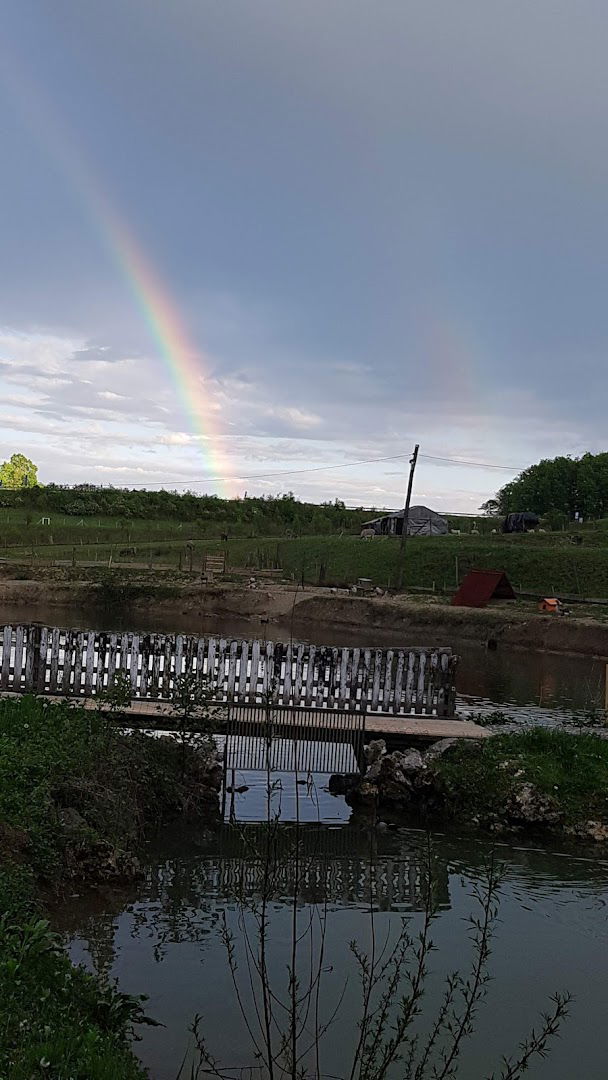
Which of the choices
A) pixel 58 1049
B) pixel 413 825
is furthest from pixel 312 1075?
pixel 413 825

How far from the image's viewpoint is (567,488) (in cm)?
14075

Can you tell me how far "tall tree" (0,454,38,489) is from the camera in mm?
147000

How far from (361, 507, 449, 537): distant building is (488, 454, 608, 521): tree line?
132ft

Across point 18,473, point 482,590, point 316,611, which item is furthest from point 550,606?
point 18,473

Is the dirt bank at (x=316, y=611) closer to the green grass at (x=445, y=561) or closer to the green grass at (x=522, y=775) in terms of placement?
the green grass at (x=445, y=561)

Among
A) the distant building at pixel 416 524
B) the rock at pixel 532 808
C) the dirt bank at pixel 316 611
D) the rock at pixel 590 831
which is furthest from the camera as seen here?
the distant building at pixel 416 524

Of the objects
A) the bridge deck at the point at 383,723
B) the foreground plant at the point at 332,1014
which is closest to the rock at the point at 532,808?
the bridge deck at the point at 383,723

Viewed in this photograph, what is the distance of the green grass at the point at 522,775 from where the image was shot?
15.2m

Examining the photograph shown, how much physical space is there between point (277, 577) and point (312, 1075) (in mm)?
58135

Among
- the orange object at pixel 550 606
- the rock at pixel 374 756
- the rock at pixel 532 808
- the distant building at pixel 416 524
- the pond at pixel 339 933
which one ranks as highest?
the distant building at pixel 416 524

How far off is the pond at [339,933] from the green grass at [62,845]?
0.59m

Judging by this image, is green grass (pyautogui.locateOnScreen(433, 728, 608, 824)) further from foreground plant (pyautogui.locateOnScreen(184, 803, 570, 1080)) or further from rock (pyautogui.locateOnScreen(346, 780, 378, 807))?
foreground plant (pyautogui.locateOnScreen(184, 803, 570, 1080))

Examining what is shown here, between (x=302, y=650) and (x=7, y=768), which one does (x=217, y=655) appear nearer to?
(x=302, y=650)

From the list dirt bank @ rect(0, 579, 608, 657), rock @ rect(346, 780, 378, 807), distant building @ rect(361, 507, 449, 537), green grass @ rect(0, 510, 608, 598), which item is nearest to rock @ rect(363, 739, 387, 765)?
rock @ rect(346, 780, 378, 807)
